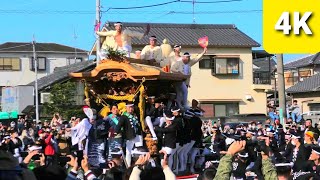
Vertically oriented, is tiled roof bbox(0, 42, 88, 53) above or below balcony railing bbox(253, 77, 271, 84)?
above

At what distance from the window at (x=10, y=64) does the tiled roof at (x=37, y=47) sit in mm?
938

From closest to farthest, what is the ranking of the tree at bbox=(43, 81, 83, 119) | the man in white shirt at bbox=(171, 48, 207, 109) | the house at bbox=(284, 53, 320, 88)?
the man in white shirt at bbox=(171, 48, 207, 109)
the tree at bbox=(43, 81, 83, 119)
the house at bbox=(284, 53, 320, 88)

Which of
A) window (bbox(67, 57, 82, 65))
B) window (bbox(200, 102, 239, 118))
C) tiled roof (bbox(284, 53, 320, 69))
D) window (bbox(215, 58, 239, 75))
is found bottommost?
window (bbox(200, 102, 239, 118))

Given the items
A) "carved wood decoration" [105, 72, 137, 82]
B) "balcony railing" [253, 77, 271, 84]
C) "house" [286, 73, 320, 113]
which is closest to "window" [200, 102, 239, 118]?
"house" [286, 73, 320, 113]

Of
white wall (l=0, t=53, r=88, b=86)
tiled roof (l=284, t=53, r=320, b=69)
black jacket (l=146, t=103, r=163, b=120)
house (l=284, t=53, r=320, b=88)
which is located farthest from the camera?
white wall (l=0, t=53, r=88, b=86)

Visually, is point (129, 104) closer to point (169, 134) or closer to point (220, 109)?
point (169, 134)

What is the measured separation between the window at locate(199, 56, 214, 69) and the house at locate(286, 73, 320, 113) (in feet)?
22.9

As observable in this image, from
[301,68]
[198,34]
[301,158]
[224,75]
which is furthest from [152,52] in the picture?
[301,68]

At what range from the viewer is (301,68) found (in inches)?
1927

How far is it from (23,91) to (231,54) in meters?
13.0

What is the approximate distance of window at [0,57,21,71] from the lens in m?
57.1

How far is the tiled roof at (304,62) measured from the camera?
46.0 meters

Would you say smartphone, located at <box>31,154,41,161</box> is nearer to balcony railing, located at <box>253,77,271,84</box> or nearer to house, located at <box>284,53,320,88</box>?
balcony railing, located at <box>253,77,271,84</box>

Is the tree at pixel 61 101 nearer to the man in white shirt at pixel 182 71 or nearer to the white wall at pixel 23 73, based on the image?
the white wall at pixel 23 73
